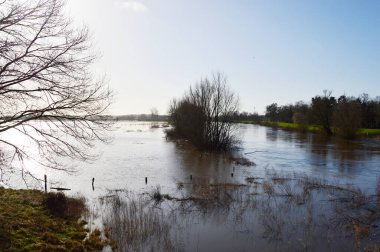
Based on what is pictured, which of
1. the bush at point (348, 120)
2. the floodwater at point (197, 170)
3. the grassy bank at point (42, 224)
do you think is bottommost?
the floodwater at point (197, 170)

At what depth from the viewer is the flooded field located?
1200 cm

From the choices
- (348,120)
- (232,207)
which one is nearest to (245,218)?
(232,207)

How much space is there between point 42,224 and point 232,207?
8257 mm

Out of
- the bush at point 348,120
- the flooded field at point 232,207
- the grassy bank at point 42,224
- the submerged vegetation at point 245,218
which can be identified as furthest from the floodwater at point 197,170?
the bush at point 348,120

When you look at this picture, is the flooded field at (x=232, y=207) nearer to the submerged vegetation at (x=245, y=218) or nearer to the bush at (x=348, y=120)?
the submerged vegetation at (x=245, y=218)

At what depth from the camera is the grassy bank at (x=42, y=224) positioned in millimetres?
9881

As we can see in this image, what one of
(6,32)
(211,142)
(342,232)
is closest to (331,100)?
(211,142)

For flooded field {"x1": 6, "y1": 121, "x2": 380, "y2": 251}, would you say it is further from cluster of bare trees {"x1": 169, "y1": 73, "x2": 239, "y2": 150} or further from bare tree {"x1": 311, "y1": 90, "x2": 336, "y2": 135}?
bare tree {"x1": 311, "y1": 90, "x2": 336, "y2": 135}

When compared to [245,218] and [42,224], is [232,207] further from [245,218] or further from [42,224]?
[42,224]

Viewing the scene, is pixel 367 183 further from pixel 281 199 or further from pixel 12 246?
pixel 12 246

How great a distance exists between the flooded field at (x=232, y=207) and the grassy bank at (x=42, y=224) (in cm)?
80

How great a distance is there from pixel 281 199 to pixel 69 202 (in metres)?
10.2

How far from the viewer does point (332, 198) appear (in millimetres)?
18438

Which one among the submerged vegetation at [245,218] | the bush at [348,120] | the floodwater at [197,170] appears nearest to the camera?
the submerged vegetation at [245,218]
